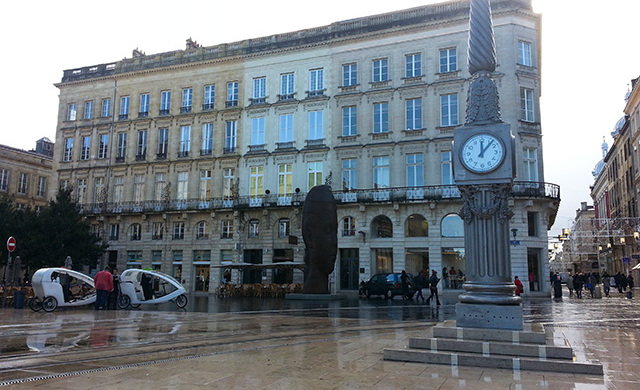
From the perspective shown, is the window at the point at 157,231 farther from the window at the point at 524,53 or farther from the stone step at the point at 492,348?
the stone step at the point at 492,348

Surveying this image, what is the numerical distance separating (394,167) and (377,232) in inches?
199

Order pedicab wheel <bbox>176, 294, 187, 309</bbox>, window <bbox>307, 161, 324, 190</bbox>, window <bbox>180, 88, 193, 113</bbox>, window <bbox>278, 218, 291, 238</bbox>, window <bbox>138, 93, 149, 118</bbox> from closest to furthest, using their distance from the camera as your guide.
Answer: pedicab wheel <bbox>176, 294, 187, 309</bbox>, window <bbox>307, 161, 324, 190</bbox>, window <bbox>278, 218, 291, 238</bbox>, window <bbox>180, 88, 193, 113</bbox>, window <bbox>138, 93, 149, 118</bbox>

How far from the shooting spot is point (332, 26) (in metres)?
42.0

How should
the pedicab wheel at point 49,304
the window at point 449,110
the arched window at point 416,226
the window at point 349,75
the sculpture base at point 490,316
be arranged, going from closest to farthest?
the sculpture base at point 490,316 → the pedicab wheel at point 49,304 → the arched window at point 416,226 → the window at point 449,110 → the window at point 349,75

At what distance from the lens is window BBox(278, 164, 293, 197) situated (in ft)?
135

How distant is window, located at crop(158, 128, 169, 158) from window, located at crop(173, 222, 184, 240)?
6.56 meters

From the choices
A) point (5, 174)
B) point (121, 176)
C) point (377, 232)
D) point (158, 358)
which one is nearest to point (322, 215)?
point (377, 232)

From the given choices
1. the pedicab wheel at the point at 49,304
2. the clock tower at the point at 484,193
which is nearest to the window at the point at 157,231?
the pedicab wheel at the point at 49,304

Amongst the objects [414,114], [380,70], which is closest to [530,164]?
[414,114]

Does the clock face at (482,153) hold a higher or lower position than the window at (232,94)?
lower

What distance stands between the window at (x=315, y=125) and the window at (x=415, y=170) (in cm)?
769

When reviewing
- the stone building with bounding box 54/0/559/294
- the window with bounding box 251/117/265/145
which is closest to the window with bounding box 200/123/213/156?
the stone building with bounding box 54/0/559/294

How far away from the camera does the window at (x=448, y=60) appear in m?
38.1

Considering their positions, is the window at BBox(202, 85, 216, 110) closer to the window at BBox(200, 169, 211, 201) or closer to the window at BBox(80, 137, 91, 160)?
the window at BBox(200, 169, 211, 201)
